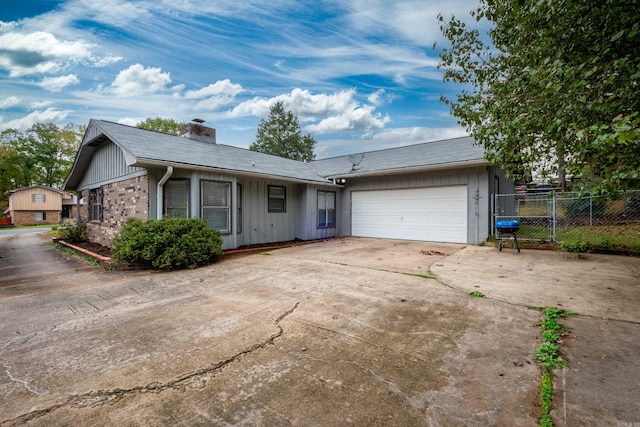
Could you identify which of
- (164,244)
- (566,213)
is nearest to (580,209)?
(566,213)

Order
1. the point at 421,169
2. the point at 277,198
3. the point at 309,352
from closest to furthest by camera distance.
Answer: the point at 309,352 < the point at 421,169 < the point at 277,198

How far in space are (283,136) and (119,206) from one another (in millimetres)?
29997

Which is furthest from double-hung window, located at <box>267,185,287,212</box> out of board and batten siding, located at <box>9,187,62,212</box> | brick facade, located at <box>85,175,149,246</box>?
board and batten siding, located at <box>9,187,62,212</box>

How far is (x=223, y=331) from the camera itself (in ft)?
10.1

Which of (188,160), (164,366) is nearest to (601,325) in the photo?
(164,366)

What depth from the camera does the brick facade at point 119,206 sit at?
7642 mm

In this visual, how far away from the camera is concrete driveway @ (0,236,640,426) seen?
1.83 meters

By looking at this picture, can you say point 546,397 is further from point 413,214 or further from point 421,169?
point 413,214

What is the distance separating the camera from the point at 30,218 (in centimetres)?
3272

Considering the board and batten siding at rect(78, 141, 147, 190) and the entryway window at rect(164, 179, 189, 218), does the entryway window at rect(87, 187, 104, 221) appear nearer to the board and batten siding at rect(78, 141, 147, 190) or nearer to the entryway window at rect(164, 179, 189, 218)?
the board and batten siding at rect(78, 141, 147, 190)

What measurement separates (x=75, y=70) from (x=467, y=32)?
1417cm

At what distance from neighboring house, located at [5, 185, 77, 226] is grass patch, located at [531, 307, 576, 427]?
4213cm

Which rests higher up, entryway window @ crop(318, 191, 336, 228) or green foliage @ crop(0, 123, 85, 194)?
green foliage @ crop(0, 123, 85, 194)

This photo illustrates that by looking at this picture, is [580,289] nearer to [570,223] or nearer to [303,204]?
[570,223]
